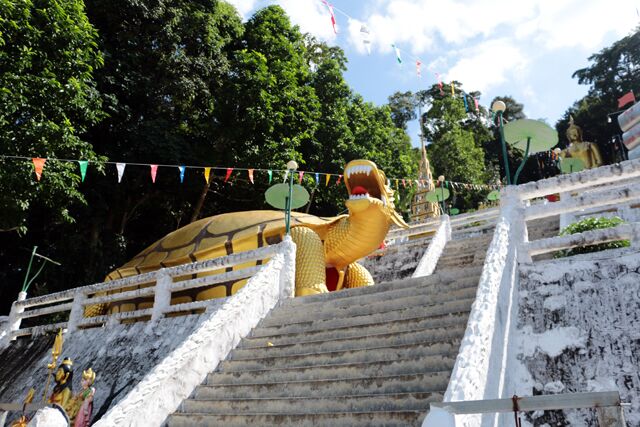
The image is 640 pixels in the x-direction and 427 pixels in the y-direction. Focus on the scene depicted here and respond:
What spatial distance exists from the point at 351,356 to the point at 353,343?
0.26 m

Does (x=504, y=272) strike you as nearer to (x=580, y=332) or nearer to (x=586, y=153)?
(x=580, y=332)

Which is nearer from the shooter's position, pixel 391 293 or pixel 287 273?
pixel 391 293

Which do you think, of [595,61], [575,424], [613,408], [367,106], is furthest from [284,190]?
[595,61]

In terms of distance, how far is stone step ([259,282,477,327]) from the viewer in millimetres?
5707

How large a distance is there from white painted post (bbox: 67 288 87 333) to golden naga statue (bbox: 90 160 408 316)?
101 centimetres

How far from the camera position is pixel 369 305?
237 inches

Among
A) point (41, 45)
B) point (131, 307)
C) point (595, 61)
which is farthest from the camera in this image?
point (595, 61)

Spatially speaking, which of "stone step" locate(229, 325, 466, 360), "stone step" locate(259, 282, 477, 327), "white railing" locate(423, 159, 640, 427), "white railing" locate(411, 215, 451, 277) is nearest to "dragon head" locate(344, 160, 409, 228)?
"white railing" locate(411, 215, 451, 277)

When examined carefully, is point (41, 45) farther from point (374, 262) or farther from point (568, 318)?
point (568, 318)

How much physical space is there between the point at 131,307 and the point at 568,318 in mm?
7981

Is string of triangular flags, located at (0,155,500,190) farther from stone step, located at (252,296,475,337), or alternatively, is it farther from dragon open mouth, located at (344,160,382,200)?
stone step, located at (252,296,475,337)

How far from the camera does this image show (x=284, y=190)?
894 cm

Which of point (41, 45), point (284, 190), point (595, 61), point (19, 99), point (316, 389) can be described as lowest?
point (316, 389)

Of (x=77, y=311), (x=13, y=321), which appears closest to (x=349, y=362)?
(x=77, y=311)
